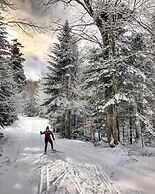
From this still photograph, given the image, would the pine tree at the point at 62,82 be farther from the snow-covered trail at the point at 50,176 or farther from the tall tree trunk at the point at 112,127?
the snow-covered trail at the point at 50,176

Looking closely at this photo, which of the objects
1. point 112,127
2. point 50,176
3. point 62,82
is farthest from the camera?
point 62,82

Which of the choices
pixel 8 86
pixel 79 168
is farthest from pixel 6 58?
pixel 79 168

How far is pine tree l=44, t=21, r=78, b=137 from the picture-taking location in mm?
30469

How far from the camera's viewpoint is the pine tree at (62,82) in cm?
3047

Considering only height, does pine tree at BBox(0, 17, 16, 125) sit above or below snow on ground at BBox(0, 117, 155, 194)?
above

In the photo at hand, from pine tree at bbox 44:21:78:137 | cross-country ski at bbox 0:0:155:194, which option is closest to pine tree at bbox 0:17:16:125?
cross-country ski at bbox 0:0:155:194

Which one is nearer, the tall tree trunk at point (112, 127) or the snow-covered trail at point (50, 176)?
the snow-covered trail at point (50, 176)

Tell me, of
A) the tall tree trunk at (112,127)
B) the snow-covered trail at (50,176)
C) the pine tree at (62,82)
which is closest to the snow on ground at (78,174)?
the snow-covered trail at (50,176)

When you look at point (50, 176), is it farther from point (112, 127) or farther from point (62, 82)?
point (62, 82)

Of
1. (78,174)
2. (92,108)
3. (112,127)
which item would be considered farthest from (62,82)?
(78,174)

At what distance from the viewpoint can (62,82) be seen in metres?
31.3

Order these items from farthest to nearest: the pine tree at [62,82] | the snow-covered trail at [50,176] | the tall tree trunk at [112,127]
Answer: the pine tree at [62,82] < the tall tree trunk at [112,127] < the snow-covered trail at [50,176]

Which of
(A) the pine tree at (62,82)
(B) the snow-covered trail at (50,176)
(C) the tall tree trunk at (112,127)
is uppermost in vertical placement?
(A) the pine tree at (62,82)

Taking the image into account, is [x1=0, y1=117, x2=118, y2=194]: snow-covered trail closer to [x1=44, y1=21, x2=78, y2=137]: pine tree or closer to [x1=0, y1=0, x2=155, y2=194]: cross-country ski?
[x1=0, y1=0, x2=155, y2=194]: cross-country ski
